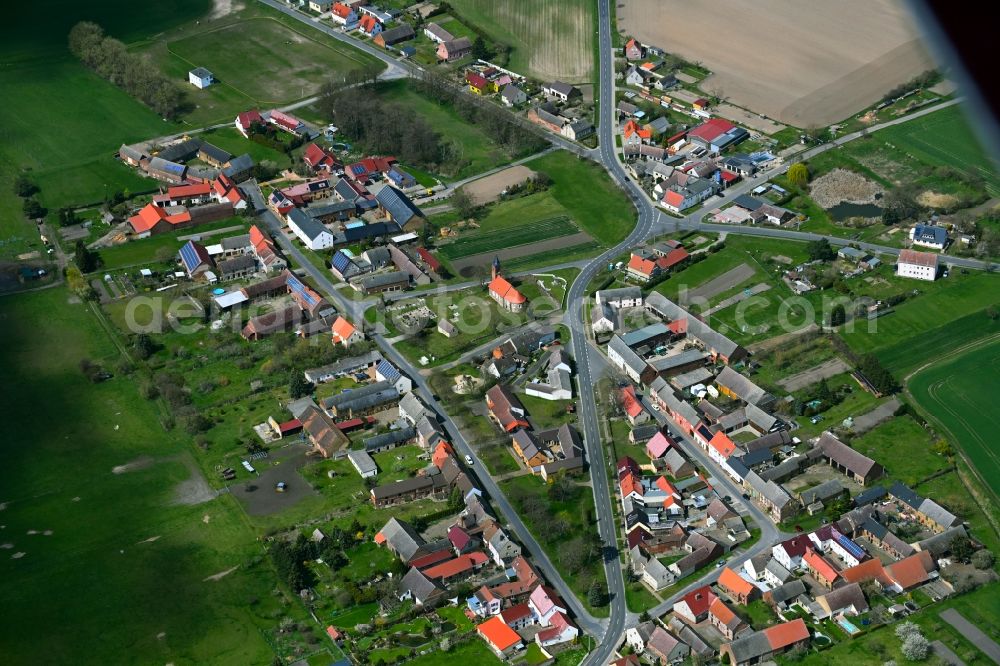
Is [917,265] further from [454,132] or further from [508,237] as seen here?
[454,132]

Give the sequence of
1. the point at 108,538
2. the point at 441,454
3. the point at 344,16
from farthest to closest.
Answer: the point at 344,16
the point at 441,454
the point at 108,538

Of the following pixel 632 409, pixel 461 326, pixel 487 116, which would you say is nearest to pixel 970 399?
pixel 632 409

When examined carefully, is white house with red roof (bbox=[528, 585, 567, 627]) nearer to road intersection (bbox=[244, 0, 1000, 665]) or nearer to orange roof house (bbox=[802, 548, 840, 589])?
road intersection (bbox=[244, 0, 1000, 665])

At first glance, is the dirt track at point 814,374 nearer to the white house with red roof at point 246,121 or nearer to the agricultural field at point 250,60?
the white house with red roof at point 246,121

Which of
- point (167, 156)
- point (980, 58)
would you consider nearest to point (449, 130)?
point (167, 156)

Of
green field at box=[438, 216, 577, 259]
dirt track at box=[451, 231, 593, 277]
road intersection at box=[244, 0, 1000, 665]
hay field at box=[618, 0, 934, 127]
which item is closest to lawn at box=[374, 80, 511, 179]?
road intersection at box=[244, 0, 1000, 665]
